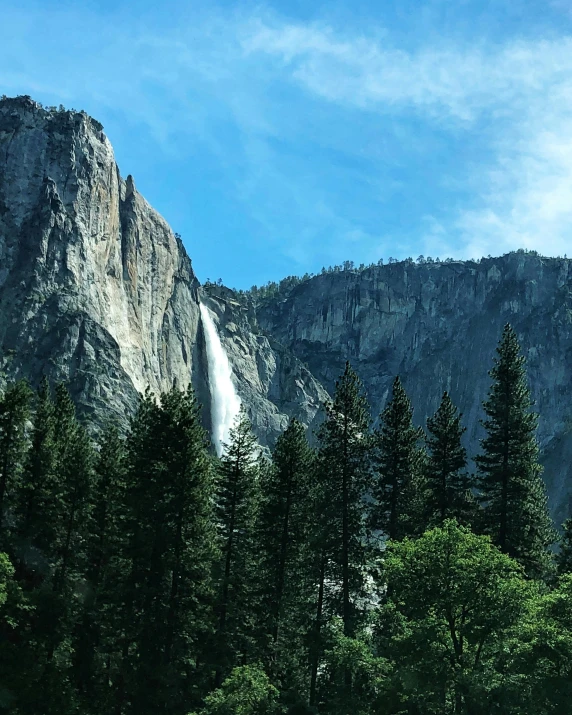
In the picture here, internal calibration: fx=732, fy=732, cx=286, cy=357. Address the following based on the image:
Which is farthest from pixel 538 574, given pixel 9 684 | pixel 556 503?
pixel 556 503

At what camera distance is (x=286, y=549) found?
105 ft

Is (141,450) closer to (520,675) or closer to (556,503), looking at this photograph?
(520,675)

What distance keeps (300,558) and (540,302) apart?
172 metres

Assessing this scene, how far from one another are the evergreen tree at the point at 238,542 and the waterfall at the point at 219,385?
97658mm

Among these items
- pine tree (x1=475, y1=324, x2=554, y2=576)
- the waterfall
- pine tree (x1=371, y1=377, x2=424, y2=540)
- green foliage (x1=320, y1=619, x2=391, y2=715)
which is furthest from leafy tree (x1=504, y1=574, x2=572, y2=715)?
the waterfall

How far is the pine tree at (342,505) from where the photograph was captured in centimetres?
2944

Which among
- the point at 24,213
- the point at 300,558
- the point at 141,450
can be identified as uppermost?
the point at 24,213

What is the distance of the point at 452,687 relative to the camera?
19.8 metres

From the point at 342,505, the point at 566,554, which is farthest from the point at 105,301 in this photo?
the point at 566,554

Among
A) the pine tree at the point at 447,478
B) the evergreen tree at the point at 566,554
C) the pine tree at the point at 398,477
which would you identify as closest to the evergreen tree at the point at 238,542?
the pine tree at the point at 398,477

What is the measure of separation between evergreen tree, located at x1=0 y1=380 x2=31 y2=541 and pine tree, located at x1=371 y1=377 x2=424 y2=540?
15337mm

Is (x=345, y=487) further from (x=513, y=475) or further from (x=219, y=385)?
(x=219, y=385)

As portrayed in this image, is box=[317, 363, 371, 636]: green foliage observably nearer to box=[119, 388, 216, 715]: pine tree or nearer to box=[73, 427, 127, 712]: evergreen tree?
box=[119, 388, 216, 715]: pine tree

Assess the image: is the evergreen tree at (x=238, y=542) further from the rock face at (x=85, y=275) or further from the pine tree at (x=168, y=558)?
the rock face at (x=85, y=275)
